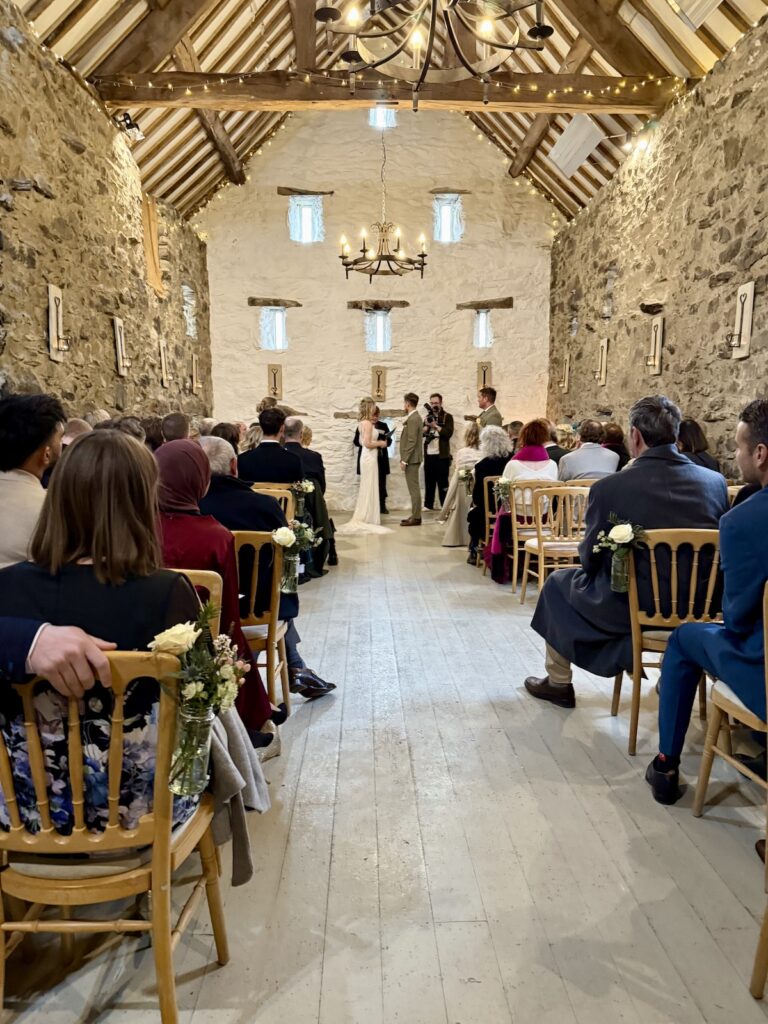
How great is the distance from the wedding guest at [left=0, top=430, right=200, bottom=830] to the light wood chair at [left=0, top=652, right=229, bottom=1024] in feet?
0.13

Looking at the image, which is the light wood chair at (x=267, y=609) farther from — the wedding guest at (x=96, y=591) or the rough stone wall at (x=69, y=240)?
the rough stone wall at (x=69, y=240)

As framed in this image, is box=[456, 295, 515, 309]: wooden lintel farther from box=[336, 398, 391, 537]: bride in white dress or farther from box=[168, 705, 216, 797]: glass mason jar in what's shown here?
box=[168, 705, 216, 797]: glass mason jar

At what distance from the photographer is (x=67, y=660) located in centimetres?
119

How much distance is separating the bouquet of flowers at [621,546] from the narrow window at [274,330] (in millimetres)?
8325

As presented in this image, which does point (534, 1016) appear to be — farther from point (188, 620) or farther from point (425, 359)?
point (425, 359)

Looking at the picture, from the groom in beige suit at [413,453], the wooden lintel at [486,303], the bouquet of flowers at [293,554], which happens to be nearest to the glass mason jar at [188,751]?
the bouquet of flowers at [293,554]

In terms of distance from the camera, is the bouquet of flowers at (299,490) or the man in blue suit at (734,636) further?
the bouquet of flowers at (299,490)

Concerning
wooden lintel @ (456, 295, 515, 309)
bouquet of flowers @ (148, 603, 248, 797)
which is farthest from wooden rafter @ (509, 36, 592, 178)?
bouquet of flowers @ (148, 603, 248, 797)

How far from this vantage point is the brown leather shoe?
3.18 meters

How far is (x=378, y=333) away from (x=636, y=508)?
803 centimetres

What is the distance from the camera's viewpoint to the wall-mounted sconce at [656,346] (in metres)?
6.18

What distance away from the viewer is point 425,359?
10.3m

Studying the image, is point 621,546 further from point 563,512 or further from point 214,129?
point 214,129

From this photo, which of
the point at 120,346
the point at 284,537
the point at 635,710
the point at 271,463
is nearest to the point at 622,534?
the point at 635,710
